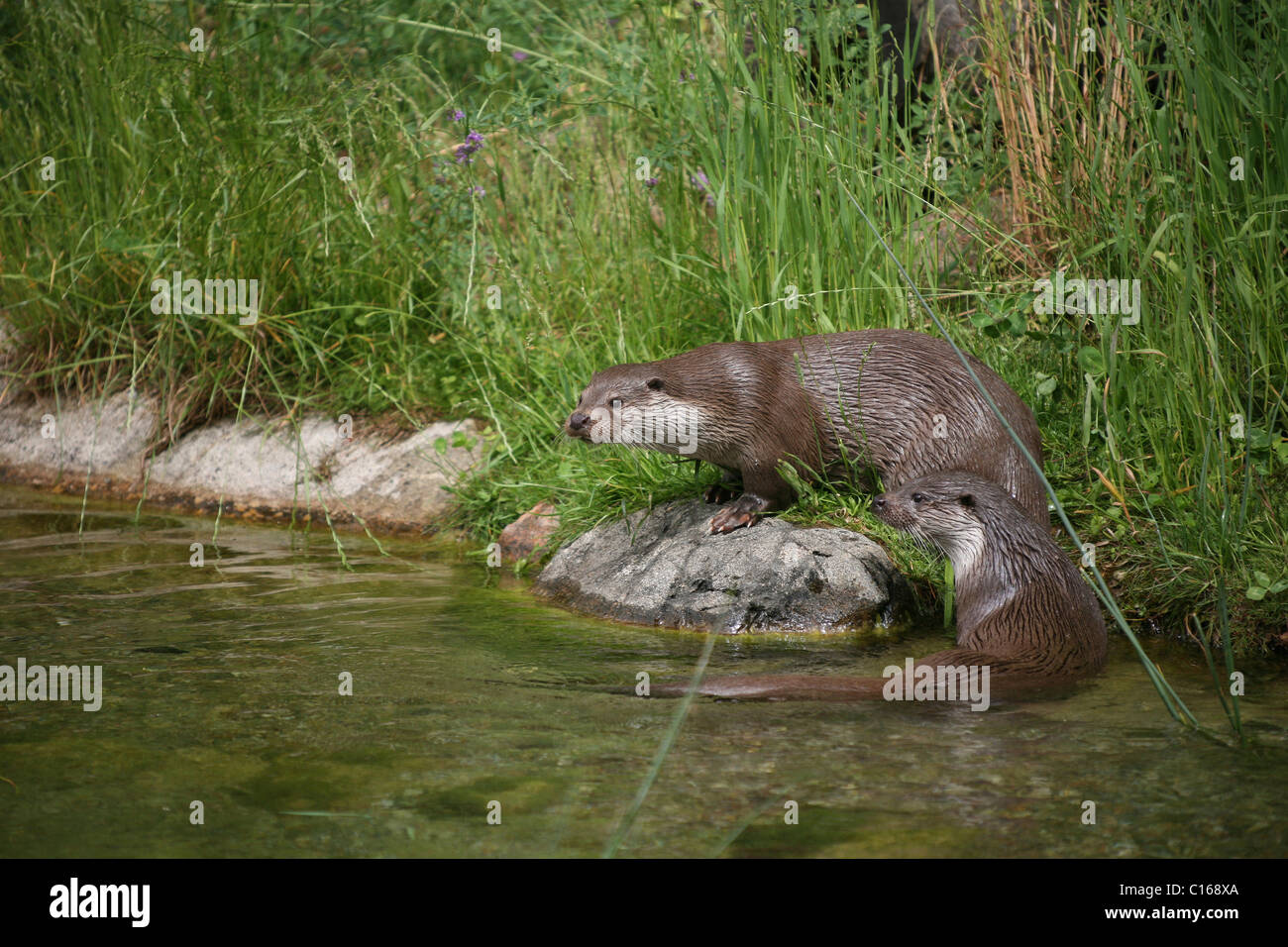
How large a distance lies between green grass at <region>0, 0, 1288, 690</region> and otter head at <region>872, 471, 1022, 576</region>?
35 centimetres

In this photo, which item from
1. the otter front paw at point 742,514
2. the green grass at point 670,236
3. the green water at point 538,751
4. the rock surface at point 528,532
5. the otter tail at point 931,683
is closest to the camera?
the green water at point 538,751

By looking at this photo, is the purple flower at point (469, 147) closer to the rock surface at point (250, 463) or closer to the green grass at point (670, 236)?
the green grass at point (670, 236)

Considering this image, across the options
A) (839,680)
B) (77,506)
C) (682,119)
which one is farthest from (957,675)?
(77,506)

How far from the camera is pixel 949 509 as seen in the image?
3785mm

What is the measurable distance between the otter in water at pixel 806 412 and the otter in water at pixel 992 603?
249 mm

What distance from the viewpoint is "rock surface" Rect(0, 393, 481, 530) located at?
5.54 m

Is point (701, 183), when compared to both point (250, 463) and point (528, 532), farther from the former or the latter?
point (250, 463)

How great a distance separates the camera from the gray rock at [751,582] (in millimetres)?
4012

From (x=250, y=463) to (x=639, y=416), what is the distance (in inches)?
92.4

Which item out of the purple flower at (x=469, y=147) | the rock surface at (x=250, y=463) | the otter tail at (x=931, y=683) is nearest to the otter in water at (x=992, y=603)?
the otter tail at (x=931, y=683)

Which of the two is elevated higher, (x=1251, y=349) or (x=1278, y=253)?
(x=1278, y=253)

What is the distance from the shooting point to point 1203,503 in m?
3.67

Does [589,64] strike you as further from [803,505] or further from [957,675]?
[957,675]
